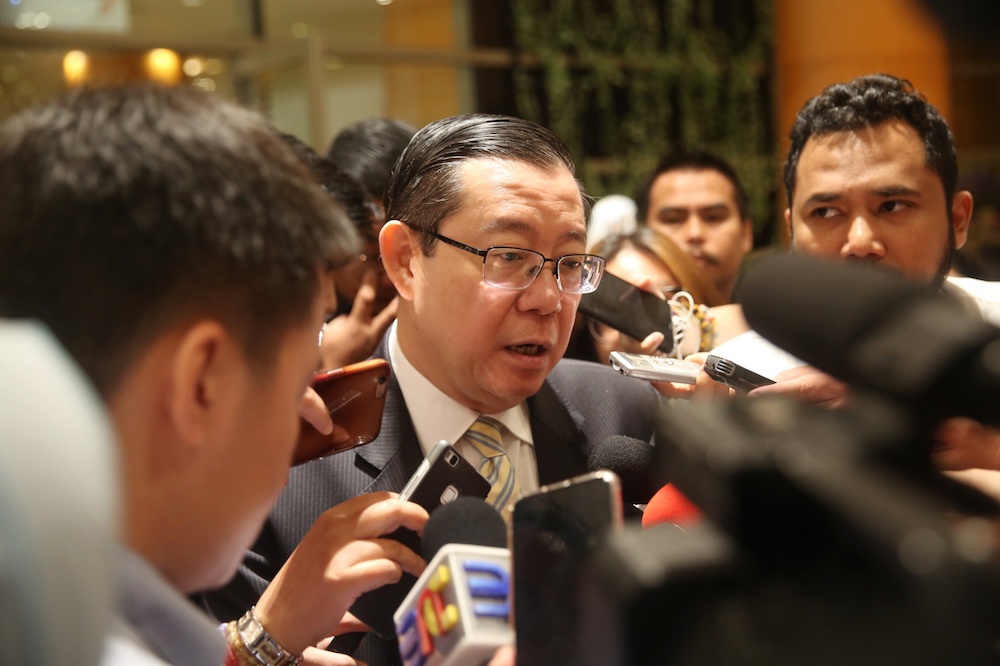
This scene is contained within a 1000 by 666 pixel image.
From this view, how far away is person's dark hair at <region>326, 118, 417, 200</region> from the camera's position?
3191 mm

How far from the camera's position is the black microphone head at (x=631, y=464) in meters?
1.80

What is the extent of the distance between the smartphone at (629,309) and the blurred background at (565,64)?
3335 millimetres

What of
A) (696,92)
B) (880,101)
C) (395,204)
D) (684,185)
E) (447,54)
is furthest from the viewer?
(696,92)

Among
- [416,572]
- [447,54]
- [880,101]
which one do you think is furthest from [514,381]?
[447,54]

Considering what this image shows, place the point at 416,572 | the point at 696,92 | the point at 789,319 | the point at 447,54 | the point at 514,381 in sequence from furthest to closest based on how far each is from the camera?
the point at 696,92 < the point at 447,54 < the point at 514,381 < the point at 416,572 < the point at 789,319

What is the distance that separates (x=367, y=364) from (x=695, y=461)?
3.27 ft

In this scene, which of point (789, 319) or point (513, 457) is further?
point (513, 457)

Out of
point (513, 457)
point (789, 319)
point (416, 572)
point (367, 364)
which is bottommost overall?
point (513, 457)

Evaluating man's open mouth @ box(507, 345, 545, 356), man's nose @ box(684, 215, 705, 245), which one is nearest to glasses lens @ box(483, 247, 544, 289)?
man's open mouth @ box(507, 345, 545, 356)

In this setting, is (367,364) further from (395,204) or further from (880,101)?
(880,101)

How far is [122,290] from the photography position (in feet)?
3.02

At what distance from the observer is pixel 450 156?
2.05 metres

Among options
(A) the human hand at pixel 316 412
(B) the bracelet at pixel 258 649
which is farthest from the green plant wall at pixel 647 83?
(B) the bracelet at pixel 258 649

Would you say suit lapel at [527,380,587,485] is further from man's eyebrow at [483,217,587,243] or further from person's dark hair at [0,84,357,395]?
person's dark hair at [0,84,357,395]
